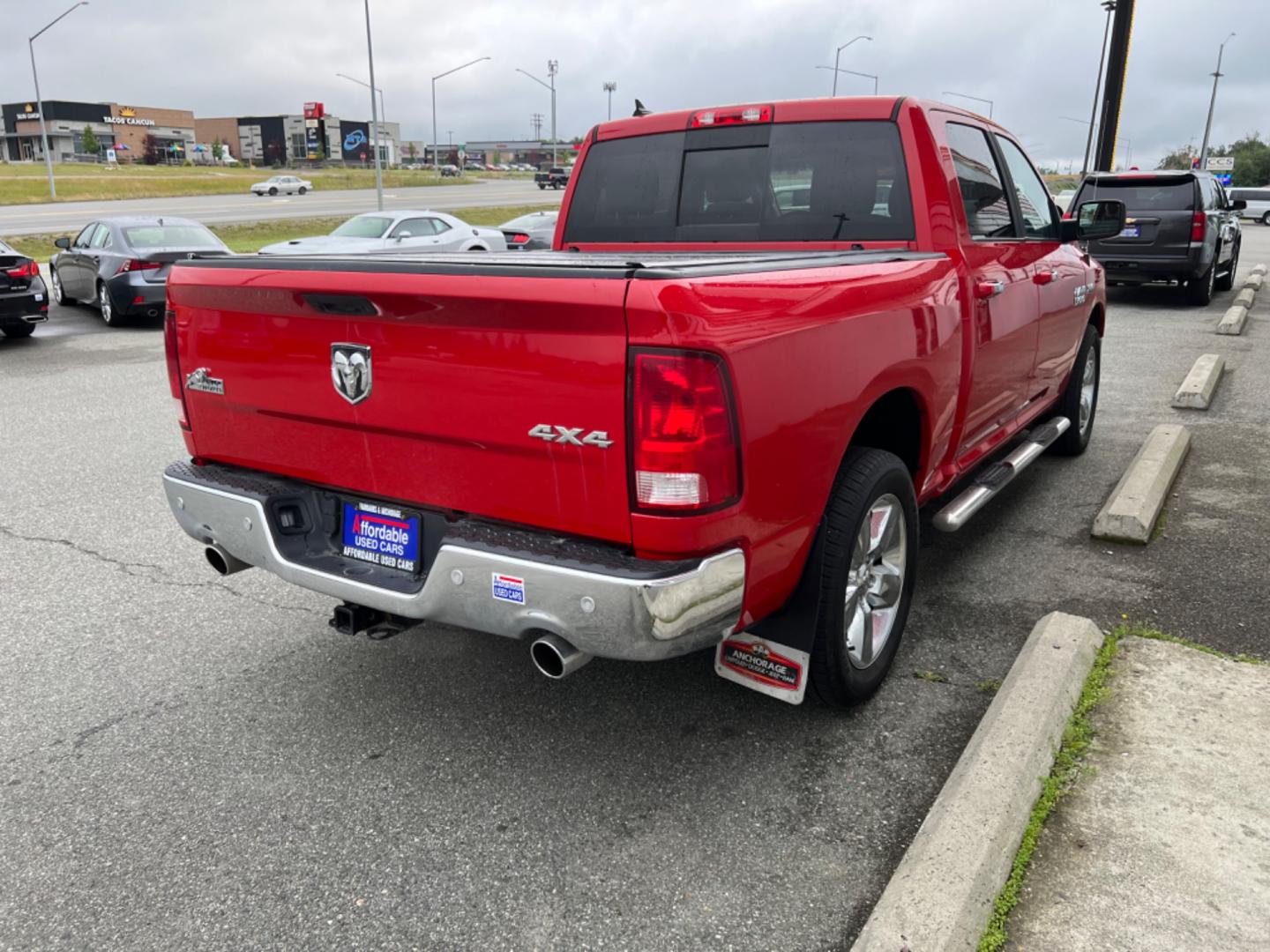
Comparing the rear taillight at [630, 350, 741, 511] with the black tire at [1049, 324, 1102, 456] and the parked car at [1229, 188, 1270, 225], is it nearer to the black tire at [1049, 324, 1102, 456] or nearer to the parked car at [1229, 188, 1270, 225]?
the black tire at [1049, 324, 1102, 456]

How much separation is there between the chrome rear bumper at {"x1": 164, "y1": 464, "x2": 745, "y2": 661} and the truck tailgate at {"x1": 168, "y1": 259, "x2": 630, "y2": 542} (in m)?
0.14

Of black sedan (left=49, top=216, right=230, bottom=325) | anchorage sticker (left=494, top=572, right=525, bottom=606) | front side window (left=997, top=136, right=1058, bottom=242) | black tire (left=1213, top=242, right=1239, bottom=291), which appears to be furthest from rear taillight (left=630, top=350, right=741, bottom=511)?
black tire (left=1213, top=242, right=1239, bottom=291)

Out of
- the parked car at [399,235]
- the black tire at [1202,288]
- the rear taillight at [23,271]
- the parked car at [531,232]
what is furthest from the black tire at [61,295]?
the black tire at [1202,288]

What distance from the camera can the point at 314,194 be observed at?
2136 inches

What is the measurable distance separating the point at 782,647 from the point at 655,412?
3.41 feet

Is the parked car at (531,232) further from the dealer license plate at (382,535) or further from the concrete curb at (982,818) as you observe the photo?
the concrete curb at (982,818)

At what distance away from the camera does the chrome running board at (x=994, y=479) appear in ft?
13.1

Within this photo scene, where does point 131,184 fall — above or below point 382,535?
above

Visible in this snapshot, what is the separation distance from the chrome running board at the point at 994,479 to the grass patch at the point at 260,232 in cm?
2083

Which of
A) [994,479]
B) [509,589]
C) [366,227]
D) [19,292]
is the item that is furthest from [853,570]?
[366,227]

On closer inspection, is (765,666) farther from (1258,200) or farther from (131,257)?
(1258,200)

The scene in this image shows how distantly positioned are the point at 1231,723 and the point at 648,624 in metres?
1.96

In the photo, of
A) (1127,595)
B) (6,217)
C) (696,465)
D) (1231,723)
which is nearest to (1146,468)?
(1127,595)

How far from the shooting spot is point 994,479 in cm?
451
